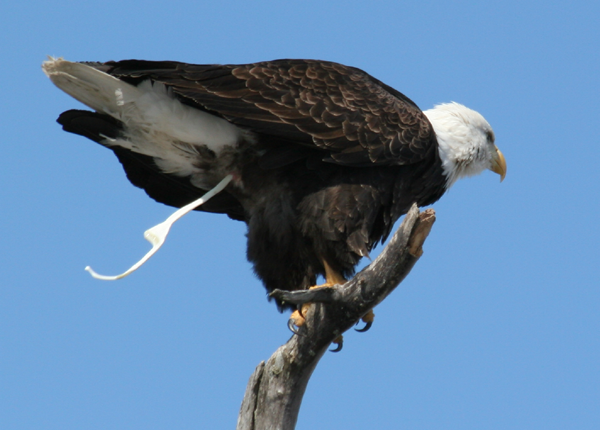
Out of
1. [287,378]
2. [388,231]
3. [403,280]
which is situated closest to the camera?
[403,280]

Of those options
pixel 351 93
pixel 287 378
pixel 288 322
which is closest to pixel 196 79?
pixel 351 93

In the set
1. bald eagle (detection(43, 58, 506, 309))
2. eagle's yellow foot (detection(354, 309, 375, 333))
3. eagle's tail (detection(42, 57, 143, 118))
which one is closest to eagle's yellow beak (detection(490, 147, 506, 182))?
bald eagle (detection(43, 58, 506, 309))

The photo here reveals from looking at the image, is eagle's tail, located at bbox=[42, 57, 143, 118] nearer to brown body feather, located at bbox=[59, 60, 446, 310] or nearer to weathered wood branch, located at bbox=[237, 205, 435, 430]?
brown body feather, located at bbox=[59, 60, 446, 310]

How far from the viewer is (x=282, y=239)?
5.80 m

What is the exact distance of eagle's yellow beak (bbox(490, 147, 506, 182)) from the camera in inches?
293

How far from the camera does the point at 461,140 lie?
6.73 m

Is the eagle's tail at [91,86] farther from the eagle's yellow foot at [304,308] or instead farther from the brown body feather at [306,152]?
the eagle's yellow foot at [304,308]

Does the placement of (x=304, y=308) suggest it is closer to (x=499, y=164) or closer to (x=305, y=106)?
(x=305, y=106)

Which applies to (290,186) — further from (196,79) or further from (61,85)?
(61,85)

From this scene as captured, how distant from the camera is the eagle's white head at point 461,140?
653 cm

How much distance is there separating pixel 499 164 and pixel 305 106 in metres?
2.55

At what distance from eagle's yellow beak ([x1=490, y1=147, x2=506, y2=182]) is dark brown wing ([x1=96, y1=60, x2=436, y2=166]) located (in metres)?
1.56

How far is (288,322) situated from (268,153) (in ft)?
4.06

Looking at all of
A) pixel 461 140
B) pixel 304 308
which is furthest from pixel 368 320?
pixel 461 140
